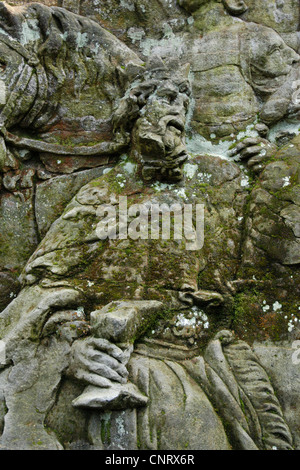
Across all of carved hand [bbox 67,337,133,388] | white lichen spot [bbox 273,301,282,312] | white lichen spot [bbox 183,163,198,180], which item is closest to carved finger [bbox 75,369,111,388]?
carved hand [bbox 67,337,133,388]

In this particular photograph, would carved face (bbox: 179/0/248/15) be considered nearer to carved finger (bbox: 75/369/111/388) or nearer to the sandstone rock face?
the sandstone rock face

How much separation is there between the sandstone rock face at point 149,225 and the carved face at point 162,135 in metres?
0.01

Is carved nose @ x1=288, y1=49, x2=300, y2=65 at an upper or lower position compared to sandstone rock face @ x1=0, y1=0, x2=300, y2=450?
upper

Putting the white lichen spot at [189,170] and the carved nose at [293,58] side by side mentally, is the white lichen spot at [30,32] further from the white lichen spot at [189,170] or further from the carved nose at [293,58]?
the carved nose at [293,58]

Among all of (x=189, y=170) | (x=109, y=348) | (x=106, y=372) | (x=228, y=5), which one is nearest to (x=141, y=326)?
(x=109, y=348)

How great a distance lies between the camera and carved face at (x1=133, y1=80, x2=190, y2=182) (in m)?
3.35

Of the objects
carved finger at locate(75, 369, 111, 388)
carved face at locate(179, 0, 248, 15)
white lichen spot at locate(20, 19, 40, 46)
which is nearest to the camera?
carved finger at locate(75, 369, 111, 388)

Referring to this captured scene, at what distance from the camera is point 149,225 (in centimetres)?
322

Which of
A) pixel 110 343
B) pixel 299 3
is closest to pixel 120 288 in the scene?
pixel 110 343

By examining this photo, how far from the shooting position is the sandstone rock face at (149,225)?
8.45 ft

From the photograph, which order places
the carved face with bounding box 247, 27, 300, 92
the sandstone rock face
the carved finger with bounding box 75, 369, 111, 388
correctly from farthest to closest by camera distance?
the carved face with bounding box 247, 27, 300, 92
the sandstone rock face
the carved finger with bounding box 75, 369, 111, 388

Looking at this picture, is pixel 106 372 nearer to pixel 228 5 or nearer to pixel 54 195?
pixel 54 195

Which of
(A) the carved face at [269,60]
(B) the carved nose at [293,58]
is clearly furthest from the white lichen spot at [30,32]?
(B) the carved nose at [293,58]

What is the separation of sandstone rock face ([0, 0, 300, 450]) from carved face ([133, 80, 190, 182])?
1cm
